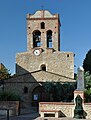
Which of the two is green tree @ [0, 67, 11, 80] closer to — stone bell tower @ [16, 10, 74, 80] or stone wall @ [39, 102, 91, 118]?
stone bell tower @ [16, 10, 74, 80]

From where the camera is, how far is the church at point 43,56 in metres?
37.0

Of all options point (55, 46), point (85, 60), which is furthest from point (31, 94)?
point (85, 60)

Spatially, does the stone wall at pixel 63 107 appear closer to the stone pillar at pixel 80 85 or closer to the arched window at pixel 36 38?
the stone pillar at pixel 80 85

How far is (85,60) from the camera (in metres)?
44.8

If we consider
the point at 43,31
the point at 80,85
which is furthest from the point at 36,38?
the point at 80,85

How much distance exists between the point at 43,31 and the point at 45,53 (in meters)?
2.93

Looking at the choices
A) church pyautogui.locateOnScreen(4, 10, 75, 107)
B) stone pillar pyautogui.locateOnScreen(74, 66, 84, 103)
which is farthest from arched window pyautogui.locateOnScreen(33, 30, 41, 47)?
stone pillar pyautogui.locateOnScreen(74, 66, 84, 103)

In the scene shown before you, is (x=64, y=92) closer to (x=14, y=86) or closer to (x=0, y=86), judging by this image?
(x=14, y=86)

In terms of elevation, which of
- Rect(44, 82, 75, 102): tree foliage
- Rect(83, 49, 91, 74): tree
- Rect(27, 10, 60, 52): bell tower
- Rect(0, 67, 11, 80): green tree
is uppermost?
Rect(27, 10, 60, 52): bell tower

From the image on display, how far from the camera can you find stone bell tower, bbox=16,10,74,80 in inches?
1581

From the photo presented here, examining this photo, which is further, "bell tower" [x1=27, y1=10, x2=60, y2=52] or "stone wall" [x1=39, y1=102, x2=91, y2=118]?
"bell tower" [x1=27, y1=10, x2=60, y2=52]

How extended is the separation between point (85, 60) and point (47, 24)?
7787 millimetres

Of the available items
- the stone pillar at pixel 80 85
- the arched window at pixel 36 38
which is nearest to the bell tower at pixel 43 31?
the arched window at pixel 36 38

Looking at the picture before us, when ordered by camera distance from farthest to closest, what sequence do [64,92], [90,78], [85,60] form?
[85,60] < [90,78] < [64,92]
